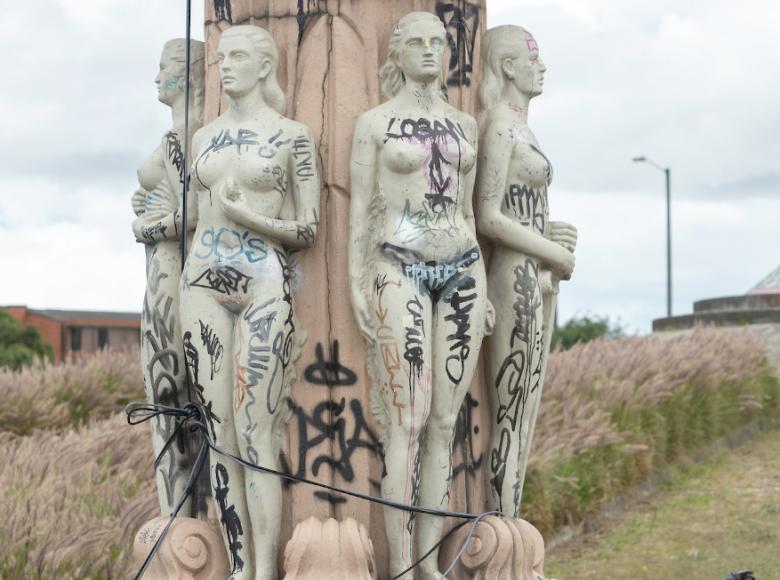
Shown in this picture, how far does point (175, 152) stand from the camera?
6.94m

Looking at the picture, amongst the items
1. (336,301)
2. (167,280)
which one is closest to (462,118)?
(336,301)

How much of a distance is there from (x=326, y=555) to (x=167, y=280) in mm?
1772

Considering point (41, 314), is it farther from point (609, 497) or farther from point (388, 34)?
point (388, 34)

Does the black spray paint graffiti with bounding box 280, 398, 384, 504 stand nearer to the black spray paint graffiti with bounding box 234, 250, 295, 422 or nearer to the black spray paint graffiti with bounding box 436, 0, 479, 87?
the black spray paint graffiti with bounding box 234, 250, 295, 422

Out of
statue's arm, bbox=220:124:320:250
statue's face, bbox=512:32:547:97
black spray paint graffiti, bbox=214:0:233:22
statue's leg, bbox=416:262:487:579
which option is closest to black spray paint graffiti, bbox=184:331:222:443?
statue's arm, bbox=220:124:320:250

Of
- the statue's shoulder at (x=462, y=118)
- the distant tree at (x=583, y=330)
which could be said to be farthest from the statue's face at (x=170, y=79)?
the distant tree at (x=583, y=330)

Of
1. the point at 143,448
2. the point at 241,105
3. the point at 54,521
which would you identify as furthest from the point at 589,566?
the point at 241,105

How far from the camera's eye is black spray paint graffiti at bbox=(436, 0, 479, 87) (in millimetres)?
6621

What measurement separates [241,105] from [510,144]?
1.41 m

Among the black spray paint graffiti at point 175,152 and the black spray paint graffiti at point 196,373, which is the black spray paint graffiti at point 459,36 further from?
the black spray paint graffiti at point 196,373

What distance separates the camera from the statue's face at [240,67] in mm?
6293

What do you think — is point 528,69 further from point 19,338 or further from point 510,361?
point 19,338

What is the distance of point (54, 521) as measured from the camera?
8500 millimetres

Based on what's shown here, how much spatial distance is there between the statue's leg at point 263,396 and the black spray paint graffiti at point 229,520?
9 centimetres
